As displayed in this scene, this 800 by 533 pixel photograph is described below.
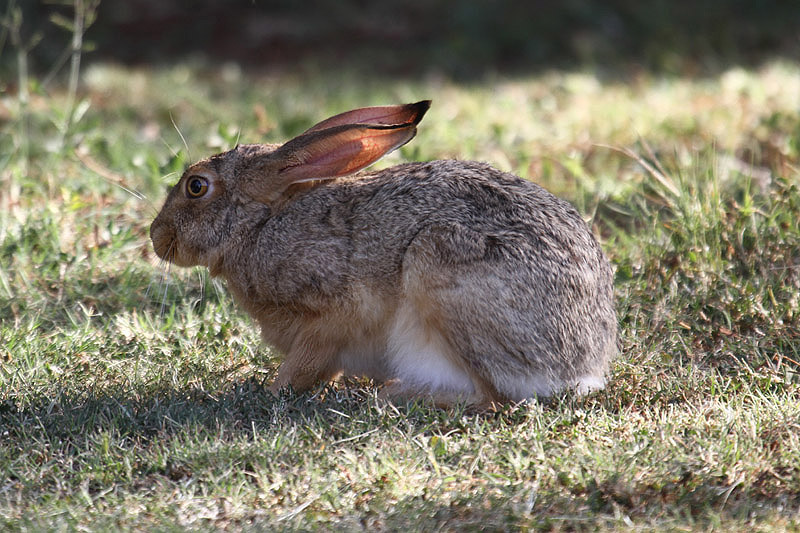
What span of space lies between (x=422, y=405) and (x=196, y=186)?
131cm

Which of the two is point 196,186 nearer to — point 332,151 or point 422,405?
point 332,151

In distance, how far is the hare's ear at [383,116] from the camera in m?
3.90

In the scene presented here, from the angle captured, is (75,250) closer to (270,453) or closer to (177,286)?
(177,286)

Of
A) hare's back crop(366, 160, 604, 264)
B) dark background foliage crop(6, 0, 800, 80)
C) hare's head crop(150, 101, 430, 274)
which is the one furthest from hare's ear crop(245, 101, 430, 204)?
dark background foliage crop(6, 0, 800, 80)

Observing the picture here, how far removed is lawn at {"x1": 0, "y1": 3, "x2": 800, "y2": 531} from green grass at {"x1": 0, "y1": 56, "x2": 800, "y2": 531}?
0.01 m

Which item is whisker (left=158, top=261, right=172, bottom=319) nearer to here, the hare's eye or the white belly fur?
the hare's eye

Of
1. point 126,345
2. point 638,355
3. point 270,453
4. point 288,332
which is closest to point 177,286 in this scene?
point 126,345

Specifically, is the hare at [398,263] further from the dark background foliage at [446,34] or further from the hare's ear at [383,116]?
the dark background foliage at [446,34]

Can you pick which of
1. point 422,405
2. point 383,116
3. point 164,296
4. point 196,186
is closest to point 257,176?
point 196,186

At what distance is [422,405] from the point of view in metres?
3.71

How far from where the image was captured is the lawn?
3.06 meters

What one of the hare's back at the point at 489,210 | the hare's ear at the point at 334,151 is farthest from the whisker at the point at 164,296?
the hare's back at the point at 489,210

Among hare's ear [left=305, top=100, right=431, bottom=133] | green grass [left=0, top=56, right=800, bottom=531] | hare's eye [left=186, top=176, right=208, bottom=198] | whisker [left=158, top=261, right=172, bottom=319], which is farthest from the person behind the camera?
whisker [left=158, top=261, right=172, bottom=319]

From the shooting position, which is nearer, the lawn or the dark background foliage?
the lawn
